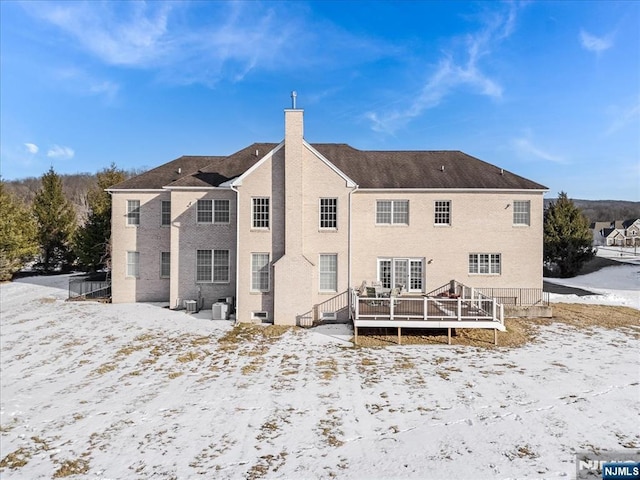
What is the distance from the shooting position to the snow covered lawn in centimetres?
698

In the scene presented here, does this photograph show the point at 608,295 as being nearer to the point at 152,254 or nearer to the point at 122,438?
the point at 122,438

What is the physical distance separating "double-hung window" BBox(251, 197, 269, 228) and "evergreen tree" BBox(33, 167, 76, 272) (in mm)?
30092

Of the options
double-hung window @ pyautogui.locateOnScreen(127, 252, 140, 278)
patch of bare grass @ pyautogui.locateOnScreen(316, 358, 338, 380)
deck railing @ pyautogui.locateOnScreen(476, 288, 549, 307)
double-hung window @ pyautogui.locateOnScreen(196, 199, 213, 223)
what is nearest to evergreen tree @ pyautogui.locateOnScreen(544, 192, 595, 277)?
deck railing @ pyautogui.locateOnScreen(476, 288, 549, 307)

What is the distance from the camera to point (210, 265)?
19281 millimetres

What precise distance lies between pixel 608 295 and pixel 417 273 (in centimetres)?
1617

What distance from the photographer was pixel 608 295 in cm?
2400

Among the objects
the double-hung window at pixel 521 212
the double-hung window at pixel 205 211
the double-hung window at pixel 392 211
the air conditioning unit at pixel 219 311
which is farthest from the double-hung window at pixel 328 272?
the double-hung window at pixel 521 212

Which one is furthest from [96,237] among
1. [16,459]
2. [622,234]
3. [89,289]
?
[622,234]

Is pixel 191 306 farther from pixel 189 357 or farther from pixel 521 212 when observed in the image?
pixel 521 212

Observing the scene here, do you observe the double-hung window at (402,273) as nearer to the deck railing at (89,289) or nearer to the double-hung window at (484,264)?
the double-hung window at (484,264)

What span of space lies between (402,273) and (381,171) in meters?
6.26

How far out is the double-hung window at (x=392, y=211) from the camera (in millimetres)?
18969

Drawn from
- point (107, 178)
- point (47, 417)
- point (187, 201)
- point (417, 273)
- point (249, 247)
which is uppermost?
point (107, 178)

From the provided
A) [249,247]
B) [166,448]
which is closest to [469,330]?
[249,247]
